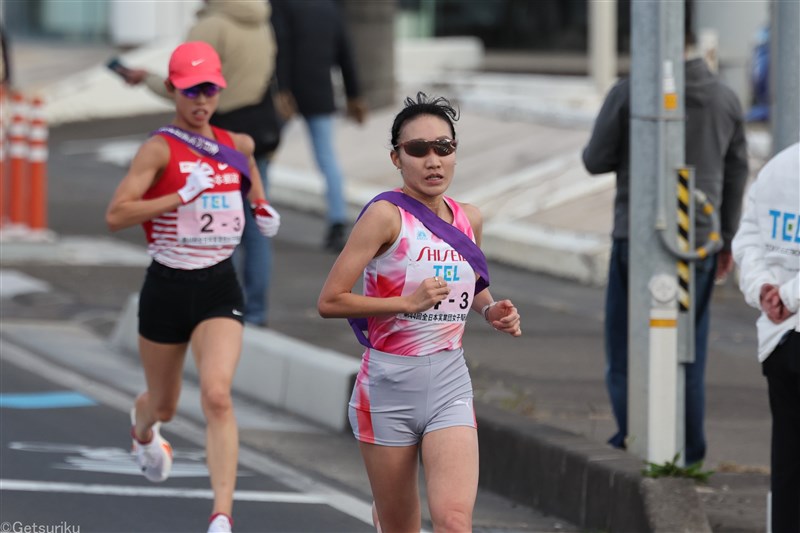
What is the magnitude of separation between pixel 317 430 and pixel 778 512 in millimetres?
3485

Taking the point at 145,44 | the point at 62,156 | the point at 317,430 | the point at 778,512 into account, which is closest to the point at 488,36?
the point at 145,44

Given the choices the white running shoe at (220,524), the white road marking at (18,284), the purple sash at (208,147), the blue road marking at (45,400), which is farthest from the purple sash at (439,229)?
the white road marking at (18,284)

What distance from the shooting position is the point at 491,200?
48.8ft

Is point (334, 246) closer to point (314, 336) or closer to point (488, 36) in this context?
point (314, 336)

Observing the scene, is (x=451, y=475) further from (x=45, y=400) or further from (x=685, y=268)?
(x=45, y=400)

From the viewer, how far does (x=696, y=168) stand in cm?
743

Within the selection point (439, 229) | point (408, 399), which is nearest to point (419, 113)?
point (439, 229)

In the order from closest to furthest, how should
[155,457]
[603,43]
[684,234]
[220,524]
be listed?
[220,524] → [684,234] → [155,457] → [603,43]

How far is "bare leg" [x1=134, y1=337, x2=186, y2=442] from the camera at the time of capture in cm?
692

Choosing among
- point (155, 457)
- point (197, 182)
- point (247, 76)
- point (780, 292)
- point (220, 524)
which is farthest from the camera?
point (247, 76)

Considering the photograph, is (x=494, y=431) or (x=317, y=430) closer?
(x=494, y=431)

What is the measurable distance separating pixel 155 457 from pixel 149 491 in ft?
1.03

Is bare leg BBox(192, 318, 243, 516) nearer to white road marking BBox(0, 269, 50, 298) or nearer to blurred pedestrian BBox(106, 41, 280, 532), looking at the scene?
blurred pedestrian BBox(106, 41, 280, 532)

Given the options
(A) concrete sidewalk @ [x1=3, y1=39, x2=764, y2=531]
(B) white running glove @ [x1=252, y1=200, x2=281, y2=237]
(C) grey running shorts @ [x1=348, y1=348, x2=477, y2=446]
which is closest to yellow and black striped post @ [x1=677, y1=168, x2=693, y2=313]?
(A) concrete sidewalk @ [x1=3, y1=39, x2=764, y2=531]
